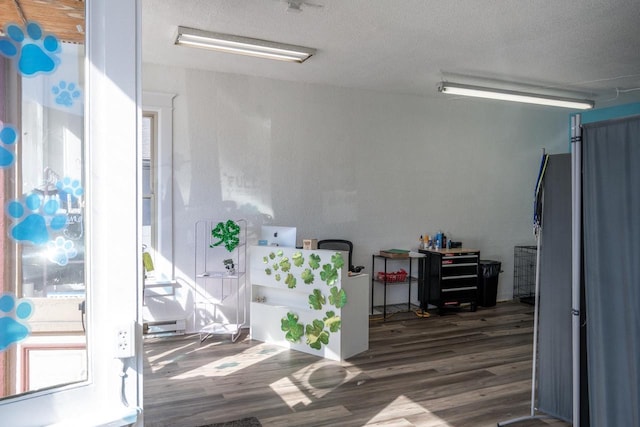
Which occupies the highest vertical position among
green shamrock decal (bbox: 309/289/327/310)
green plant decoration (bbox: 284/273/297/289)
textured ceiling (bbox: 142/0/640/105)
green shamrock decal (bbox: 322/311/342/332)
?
textured ceiling (bbox: 142/0/640/105)

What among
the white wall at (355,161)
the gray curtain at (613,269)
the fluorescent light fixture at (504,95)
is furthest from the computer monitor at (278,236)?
the gray curtain at (613,269)

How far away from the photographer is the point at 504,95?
6.28 metres

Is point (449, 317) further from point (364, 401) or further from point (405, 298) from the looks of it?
point (364, 401)

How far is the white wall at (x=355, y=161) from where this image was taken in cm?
585

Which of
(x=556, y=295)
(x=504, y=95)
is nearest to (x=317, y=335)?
(x=556, y=295)

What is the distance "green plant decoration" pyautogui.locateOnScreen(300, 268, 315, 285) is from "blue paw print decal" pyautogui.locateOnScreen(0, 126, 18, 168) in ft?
11.9

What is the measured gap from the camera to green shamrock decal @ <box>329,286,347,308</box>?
4.85 metres

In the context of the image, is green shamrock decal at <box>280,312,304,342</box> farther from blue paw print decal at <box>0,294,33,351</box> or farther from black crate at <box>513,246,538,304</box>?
black crate at <box>513,246,538,304</box>

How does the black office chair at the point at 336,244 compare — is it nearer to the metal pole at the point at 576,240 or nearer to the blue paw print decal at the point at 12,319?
→ the metal pole at the point at 576,240

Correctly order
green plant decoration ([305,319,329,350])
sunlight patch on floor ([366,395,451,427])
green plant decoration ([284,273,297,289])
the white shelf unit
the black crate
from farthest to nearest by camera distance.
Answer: the black crate, the white shelf unit, green plant decoration ([284,273,297,289]), green plant decoration ([305,319,329,350]), sunlight patch on floor ([366,395,451,427])

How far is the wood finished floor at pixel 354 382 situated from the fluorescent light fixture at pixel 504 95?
318 centimetres

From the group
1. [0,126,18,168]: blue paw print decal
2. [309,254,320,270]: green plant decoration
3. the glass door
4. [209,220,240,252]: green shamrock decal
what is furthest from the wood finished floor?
[0,126,18,168]: blue paw print decal

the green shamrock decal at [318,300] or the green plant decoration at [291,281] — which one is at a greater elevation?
the green plant decoration at [291,281]

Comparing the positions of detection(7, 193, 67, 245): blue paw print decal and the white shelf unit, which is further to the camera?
the white shelf unit
